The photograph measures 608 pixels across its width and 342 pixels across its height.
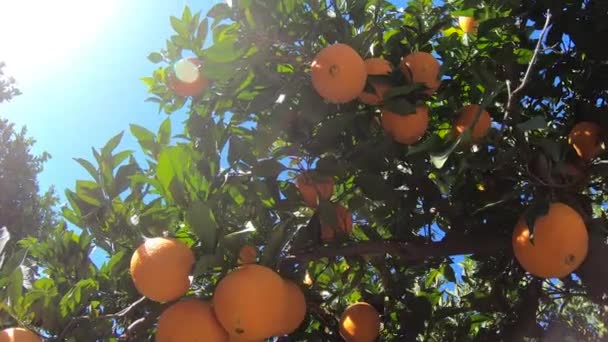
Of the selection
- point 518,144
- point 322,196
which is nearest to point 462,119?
point 518,144

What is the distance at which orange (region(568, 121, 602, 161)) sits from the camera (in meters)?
2.04

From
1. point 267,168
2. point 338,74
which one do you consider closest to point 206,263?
point 267,168

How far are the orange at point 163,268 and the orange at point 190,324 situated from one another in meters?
0.05

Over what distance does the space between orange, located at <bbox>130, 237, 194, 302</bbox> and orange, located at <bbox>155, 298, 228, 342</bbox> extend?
2.0 inches

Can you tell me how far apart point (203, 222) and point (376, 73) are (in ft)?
2.95

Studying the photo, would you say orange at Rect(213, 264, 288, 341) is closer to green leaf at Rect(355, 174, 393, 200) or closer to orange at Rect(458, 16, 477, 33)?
green leaf at Rect(355, 174, 393, 200)

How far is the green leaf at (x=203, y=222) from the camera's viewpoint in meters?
1.59

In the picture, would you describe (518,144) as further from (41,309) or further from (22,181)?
(22,181)

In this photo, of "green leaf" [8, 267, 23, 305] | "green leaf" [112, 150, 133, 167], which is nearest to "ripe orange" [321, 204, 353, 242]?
"green leaf" [112, 150, 133, 167]

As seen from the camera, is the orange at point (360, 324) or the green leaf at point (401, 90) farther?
the orange at point (360, 324)

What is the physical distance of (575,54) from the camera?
2586 mm

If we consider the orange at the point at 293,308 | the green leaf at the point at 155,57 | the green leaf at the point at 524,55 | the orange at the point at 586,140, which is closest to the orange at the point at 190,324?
the orange at the point at 293,308

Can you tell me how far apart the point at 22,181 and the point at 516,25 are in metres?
7.53

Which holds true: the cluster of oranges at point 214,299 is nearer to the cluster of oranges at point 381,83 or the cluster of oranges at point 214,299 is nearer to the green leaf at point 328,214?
the green leaf at point 328,214
